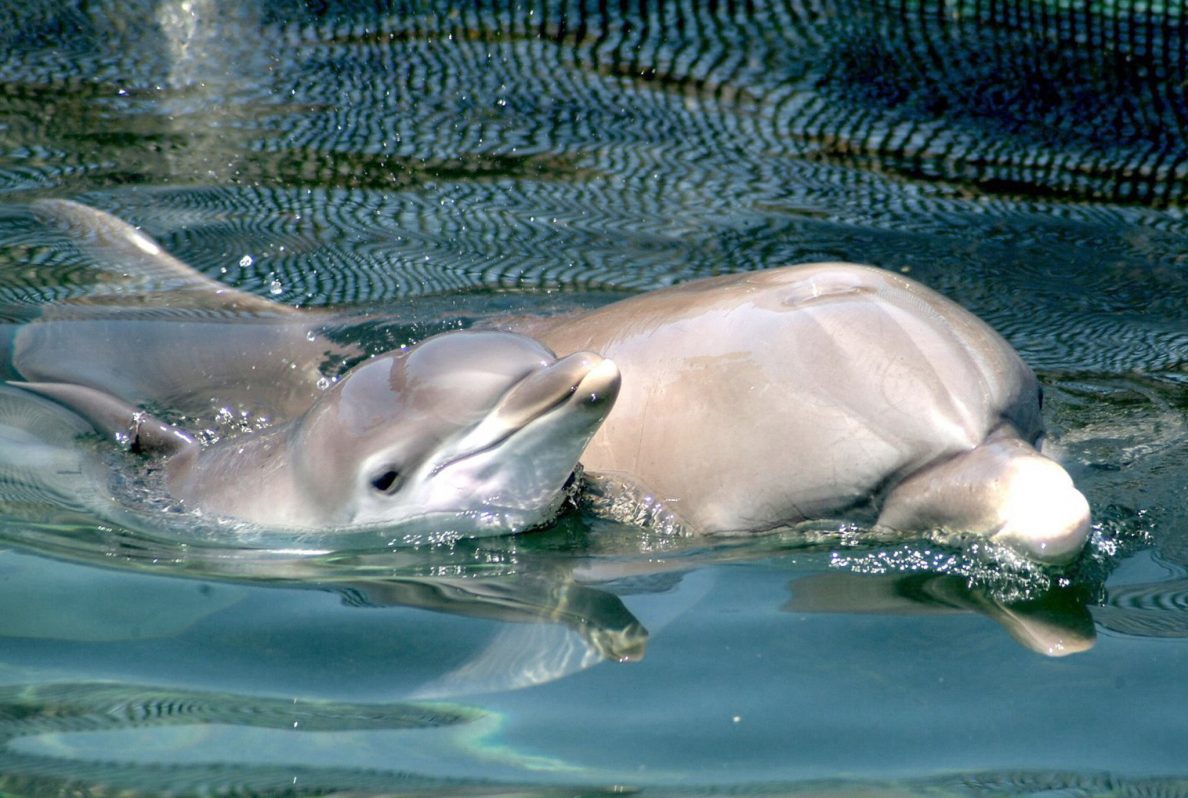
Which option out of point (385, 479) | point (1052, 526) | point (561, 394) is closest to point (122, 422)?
point (385, 479)

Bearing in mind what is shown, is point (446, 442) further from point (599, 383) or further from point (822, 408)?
point (822, 408)

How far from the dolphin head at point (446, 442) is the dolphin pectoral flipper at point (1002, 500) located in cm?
89

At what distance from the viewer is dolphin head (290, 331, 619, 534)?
13.4 ft

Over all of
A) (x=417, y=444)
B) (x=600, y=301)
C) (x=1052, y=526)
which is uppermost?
(x=1052, y=526)

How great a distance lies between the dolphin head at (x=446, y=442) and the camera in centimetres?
407

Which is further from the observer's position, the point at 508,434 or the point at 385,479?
the point at 385,479

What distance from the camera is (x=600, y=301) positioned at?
6.24 meters

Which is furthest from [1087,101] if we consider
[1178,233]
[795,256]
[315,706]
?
[315,706]

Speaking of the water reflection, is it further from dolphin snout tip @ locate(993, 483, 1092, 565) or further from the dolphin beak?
the dolphin beak

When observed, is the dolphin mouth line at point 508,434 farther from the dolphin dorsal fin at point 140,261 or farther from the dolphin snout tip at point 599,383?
the dolphin dorsal fin at point 140,261

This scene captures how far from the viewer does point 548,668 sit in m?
3.31

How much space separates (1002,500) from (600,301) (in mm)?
2901

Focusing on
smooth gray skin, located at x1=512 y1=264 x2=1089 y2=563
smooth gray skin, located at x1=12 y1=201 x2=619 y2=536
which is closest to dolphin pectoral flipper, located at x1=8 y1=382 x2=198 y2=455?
smooth gray skin, located at x1=12 y1=201 x2=619 y2=536

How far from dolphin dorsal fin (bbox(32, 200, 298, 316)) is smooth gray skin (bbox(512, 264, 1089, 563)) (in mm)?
2310
